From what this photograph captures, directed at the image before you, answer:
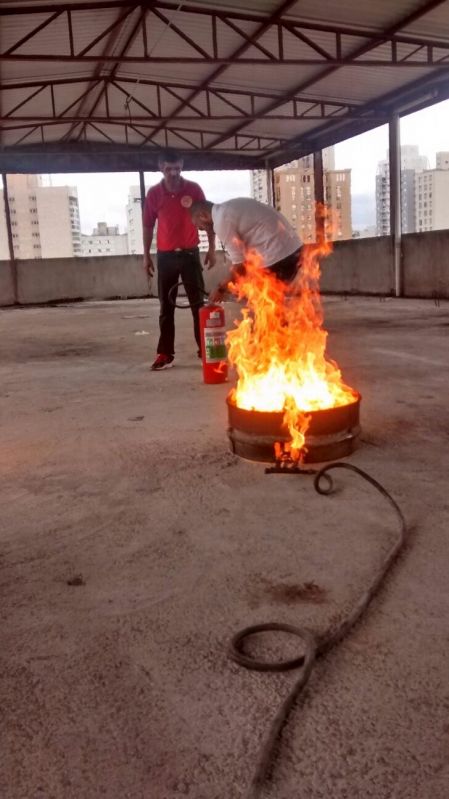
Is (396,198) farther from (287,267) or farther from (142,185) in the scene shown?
(287,267)

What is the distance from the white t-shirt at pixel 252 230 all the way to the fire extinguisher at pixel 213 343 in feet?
1.95

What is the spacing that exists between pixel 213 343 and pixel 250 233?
1.13 m

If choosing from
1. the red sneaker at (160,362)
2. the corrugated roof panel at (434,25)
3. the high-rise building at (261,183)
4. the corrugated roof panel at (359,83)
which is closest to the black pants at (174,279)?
the red sneaker at (160,362)

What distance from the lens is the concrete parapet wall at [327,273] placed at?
15.3 meters

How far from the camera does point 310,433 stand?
3459 millimetres

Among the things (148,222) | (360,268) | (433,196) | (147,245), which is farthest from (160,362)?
(433,196)

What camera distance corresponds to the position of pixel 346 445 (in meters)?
3.58

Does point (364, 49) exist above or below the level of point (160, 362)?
above

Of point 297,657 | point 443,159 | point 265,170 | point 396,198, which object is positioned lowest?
point 297,657

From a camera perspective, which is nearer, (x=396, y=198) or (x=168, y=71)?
(x=168, y=71)

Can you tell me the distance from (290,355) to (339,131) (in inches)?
674

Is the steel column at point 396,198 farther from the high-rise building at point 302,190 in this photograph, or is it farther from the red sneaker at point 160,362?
the red sneaker at point 160,362

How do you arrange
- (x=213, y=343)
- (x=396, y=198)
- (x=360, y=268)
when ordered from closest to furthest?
(x=213, y=343) < (x=396, y=198) < (x=360, y=268)

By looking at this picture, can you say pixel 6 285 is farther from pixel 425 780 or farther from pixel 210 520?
pixel 425 780
